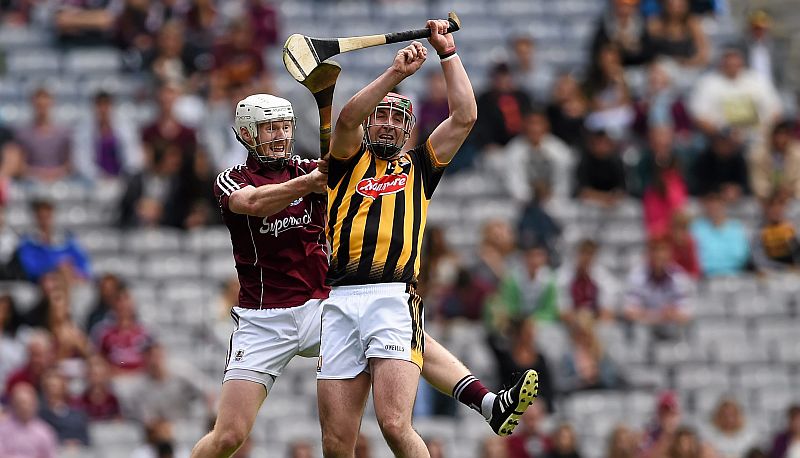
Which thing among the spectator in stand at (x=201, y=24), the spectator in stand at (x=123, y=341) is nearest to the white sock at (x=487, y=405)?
the spectator in stand at (x=123, y=341)

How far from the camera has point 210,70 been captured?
63.2 ft

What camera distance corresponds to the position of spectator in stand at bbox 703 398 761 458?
52.5 feet

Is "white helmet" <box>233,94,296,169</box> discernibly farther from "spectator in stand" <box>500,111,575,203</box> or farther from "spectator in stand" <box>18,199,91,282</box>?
"spectator in stand" <box>500,111,575,203</box>

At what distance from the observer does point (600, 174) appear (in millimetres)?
18016

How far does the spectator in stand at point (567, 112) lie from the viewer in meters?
18.6

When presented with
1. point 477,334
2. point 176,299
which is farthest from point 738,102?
point 176,299

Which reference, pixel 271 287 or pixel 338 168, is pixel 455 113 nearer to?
pixel 338 168

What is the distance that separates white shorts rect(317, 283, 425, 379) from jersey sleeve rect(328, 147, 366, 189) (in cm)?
58

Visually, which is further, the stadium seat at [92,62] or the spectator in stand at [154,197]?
the stadium seat at [92,62]

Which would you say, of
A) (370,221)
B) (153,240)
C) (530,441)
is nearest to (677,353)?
(530,441)

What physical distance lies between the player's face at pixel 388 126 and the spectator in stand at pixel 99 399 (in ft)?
19.9

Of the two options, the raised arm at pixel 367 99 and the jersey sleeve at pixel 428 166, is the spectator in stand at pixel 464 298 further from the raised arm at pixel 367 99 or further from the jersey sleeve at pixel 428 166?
the raised arm at pixel 367 99

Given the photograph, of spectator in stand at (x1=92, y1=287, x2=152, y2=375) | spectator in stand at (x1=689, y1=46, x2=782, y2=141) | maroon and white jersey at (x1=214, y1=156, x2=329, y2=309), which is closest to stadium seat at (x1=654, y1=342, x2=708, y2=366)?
spectator in stand at (x1=689, y1=46, x2=782, y2=141)

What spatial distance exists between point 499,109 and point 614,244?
1.84 meters
